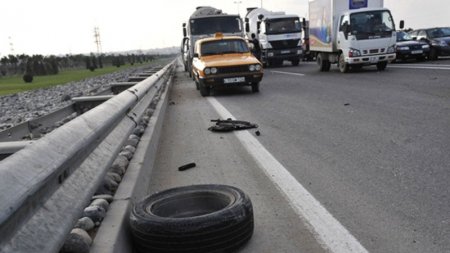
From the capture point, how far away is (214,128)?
335 inches

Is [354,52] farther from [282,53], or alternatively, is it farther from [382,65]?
[282,53]

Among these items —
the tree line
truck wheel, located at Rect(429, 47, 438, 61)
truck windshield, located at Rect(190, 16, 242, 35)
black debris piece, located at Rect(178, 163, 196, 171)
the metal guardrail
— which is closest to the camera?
the metal guardrail

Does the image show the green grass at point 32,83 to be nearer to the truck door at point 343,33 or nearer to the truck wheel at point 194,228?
the truck door at point 343,33

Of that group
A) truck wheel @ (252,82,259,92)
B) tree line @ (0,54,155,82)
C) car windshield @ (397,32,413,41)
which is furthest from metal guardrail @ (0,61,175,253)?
tree line @ (0,54,155,82)

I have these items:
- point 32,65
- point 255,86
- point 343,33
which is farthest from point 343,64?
point 32,65

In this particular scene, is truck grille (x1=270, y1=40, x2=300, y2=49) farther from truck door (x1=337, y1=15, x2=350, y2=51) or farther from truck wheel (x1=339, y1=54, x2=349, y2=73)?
truck door (x1=337, y1=15, x2=350, y2=51)

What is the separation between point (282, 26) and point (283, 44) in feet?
3.87

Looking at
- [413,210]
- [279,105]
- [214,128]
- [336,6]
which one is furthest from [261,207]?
[336,6]

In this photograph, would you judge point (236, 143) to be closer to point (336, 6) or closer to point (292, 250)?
point (292, 250)

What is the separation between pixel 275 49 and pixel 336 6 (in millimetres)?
10158

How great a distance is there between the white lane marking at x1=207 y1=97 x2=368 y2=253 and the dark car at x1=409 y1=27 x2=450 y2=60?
911 inches

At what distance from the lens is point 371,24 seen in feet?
65.7

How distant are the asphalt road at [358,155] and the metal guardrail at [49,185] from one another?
1.33m

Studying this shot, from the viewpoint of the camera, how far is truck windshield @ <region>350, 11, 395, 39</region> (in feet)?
65.3
